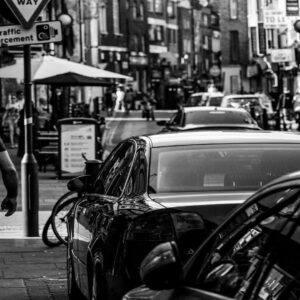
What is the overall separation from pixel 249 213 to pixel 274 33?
6555 cm

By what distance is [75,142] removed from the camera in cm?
2231

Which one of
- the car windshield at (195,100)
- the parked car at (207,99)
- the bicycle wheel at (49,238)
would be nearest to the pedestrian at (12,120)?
the parked car at (207,99)

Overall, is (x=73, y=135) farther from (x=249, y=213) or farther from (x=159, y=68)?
(x=159, y=68)

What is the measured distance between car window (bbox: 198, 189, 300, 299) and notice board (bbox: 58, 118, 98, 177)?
18078 millimetres

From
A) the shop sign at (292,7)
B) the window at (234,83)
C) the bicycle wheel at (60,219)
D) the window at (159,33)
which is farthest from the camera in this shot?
the window at (159,33)

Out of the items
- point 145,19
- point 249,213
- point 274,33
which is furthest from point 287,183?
point 145,19

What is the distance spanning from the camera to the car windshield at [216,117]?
22406 mm

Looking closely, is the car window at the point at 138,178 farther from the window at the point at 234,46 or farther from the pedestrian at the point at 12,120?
the window at the point at 234,46

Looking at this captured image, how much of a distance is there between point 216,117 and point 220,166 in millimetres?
15663

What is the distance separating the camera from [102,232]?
7008mm

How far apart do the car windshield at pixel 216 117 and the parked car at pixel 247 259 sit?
18.0 m

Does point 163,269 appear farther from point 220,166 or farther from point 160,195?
point 220,166

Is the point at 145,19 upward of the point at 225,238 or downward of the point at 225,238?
upward

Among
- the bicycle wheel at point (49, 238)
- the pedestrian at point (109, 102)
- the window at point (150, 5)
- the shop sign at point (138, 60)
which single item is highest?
the window at point (150, 5)
